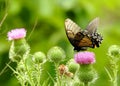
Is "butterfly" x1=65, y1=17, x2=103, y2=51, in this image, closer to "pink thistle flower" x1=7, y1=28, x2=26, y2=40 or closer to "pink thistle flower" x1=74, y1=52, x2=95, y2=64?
"pink thistle flower" x1=74, y1=52, x2=95, y2=64

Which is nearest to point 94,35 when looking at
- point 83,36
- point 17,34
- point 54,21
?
point 83,36

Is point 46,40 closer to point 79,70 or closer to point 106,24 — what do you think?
point 106,24

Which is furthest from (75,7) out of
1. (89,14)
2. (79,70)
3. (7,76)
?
(79,70)

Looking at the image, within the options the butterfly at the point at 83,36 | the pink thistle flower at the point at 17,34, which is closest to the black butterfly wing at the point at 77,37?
the butterfly at the point at 83,36

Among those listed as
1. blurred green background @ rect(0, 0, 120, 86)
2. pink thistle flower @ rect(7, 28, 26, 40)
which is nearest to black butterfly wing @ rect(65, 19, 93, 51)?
pink thistle flower @ rect(7, 28, 26, 40)

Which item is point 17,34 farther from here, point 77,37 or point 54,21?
point 54,21

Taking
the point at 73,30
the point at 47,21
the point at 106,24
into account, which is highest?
the point at 73,30
